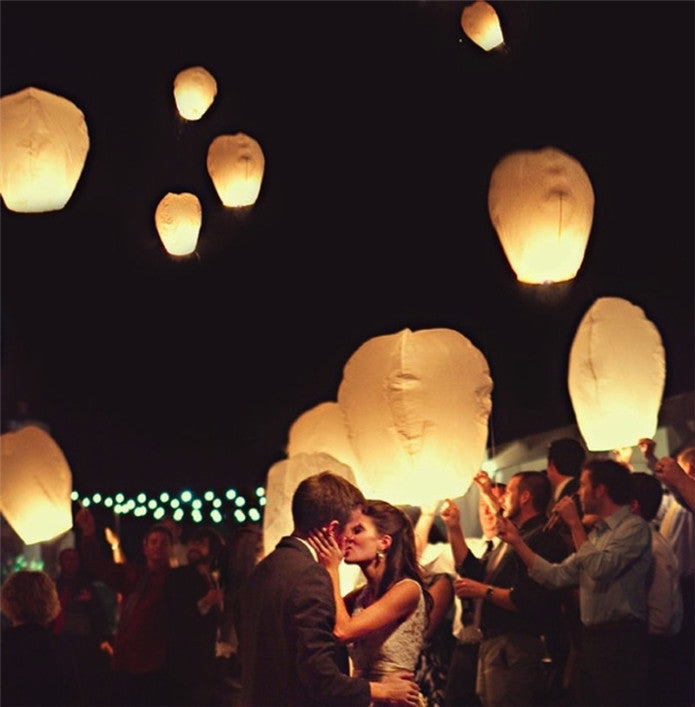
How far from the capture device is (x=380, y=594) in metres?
4.30

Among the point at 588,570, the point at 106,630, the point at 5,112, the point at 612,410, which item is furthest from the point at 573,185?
the point at 106,630

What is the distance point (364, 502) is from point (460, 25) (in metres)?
3.60

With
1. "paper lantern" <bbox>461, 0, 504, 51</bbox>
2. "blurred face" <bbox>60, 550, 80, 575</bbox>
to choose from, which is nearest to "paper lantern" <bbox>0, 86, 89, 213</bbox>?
"paper lantern" <bbox>461, 0, 504, 51</bbox>

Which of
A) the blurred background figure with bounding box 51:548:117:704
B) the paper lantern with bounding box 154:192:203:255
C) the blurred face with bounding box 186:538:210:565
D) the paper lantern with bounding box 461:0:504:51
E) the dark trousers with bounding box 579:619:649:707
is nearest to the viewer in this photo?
the dark trousers with bounding box 579:619:649:707

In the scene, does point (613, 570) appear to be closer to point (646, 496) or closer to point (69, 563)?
point (646, 496)

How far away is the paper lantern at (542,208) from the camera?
5.77 meters

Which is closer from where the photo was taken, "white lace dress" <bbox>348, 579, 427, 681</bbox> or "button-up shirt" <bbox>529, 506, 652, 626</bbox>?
"white lace dress" <bbox>348, 579, 427, 681</bbox>

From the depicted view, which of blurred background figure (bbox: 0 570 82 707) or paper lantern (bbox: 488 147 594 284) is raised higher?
paper lantern (bbox: 488 147 594 284)

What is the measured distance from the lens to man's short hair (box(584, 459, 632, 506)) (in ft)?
17.8

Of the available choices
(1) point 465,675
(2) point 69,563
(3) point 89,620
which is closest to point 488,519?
(1) point 465,675

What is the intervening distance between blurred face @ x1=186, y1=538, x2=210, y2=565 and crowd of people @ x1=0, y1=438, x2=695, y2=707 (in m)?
0.14

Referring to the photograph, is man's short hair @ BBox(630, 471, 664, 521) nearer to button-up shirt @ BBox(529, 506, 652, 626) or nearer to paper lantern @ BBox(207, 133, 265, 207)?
button-up shirt @ BBox(529, 506, 652, 626)

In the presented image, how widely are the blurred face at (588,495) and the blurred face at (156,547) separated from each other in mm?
2601

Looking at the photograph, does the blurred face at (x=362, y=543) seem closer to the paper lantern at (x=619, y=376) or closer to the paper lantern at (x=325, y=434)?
Answer: the paper lantern at (x=619, y=376)
